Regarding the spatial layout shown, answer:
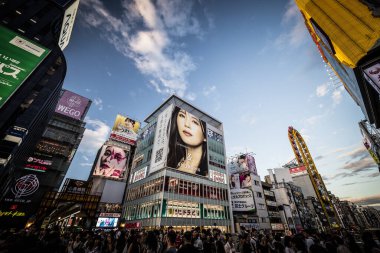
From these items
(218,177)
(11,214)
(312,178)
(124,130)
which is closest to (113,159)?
(124,130)

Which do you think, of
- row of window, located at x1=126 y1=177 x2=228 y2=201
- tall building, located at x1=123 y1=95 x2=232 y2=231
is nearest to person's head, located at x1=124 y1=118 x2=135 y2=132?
tall building, located at x1=123 y1=95 x2=232 y2=231

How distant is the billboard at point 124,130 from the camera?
50.6 meters

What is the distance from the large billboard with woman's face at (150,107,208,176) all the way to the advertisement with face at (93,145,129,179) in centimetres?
1952

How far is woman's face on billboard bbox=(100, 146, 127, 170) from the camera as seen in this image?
47219 millimetres

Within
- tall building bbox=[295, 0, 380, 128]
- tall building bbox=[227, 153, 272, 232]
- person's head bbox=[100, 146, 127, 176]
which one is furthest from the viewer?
person's head bbox=[100, 146, 127, 176]

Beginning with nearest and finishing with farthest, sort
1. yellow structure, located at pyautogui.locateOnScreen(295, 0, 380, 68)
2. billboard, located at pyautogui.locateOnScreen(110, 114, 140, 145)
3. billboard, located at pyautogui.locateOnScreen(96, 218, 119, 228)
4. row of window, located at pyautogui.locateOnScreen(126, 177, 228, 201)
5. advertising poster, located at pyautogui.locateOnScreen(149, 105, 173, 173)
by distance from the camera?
1. yellow structure, located at pyautogui.locateOnScreen(295, 0, 380, 68)
2. row of window, located at pyautogui.locateOnScreen(126, 177, 228, 201)
3. billboard, located at pyautogui.locateOnScreen(96, 218, 119, 228)
4. advertising poster, located at pyautogui.locateOnScreen(149, 105, 173, 173)
5. billboard, located at pyautogui.locateOnScreen(110, 114, 140, 145)

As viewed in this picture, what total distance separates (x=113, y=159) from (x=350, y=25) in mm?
53445

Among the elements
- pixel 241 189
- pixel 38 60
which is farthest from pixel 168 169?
pixel 241 189

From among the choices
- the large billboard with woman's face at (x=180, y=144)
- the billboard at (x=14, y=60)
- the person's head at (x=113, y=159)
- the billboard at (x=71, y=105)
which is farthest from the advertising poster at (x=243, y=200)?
the billboard at (x=71, y=105)

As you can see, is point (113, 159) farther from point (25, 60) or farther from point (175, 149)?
point (25, 60)

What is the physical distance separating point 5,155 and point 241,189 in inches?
1939

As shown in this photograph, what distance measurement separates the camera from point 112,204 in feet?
146

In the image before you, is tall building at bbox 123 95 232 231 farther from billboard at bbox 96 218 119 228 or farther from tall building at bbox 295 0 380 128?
tall building at bbox 295 0 380 128

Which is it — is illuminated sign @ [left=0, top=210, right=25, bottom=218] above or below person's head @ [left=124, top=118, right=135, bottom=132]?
below
